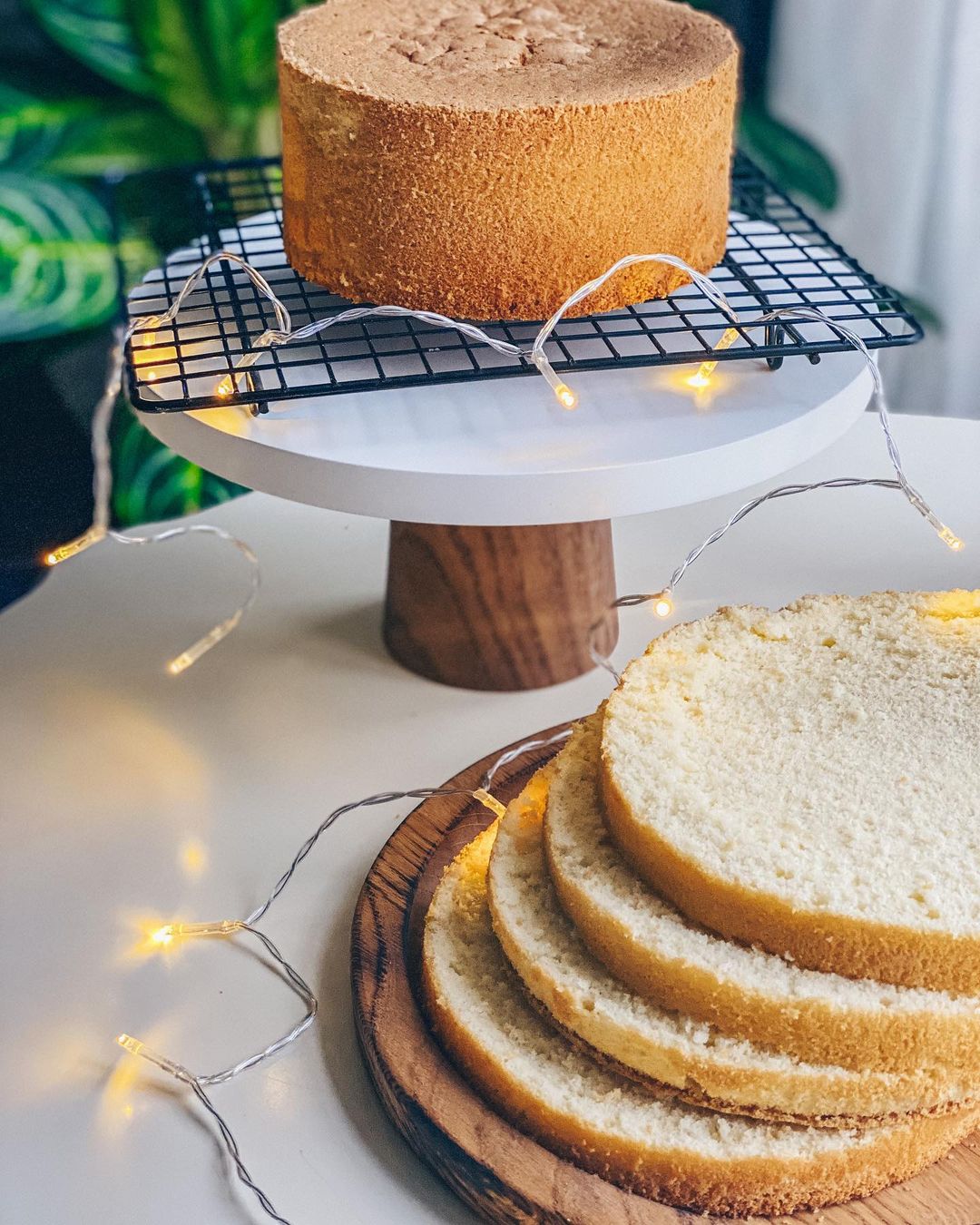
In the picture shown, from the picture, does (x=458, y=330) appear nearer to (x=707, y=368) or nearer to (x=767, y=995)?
(x=707, y=368)

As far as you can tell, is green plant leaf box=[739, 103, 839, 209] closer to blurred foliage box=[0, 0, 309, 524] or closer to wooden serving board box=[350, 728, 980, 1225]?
blurred foliage box=[0, 0, 309, 524]

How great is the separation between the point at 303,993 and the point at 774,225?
2.67 ft

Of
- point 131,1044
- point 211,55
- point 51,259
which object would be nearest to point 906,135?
point 211,55

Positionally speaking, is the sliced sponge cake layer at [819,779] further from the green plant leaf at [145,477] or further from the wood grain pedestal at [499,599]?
the green plant leaf at [145,477]

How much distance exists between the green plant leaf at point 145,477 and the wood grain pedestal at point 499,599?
1276mm

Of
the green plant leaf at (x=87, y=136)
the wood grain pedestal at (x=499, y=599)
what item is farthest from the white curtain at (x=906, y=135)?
the wood grain pedestal at (x=499, y=599)

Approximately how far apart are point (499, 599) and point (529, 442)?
311mm

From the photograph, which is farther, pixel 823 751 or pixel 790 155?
pixel 790 155

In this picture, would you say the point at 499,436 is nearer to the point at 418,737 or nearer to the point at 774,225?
the point at 418,737

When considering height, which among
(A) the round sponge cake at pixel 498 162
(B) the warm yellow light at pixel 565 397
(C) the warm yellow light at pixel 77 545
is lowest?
(C) the warm yellow light at pixel 77 545

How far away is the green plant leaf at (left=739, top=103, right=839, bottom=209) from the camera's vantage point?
2.55m

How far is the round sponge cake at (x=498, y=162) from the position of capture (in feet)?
3.08

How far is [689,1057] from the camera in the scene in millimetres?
726

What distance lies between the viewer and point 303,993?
92 centimetres
